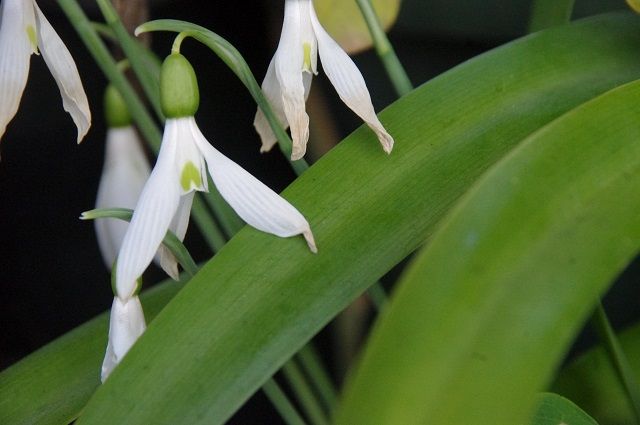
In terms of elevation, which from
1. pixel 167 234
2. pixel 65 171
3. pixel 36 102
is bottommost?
pixel 65 171

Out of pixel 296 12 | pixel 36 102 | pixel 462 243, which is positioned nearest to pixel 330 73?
pixel 296 12

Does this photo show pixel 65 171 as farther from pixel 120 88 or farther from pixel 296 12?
pixel 296 12

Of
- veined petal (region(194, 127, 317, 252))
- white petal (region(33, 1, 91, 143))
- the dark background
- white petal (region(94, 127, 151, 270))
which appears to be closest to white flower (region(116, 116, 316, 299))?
veined petal (region(194, 127, 317, 252))

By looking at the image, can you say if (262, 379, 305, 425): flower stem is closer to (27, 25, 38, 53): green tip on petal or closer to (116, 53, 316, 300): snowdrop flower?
(116, 53, 316, 300): snowdrop flower

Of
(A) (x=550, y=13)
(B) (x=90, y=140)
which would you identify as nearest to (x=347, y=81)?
(A) (x=550, y=13)

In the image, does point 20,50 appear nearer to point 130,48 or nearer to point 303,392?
point 130,48

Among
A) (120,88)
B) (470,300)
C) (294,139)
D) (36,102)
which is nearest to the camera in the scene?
(470,300)
